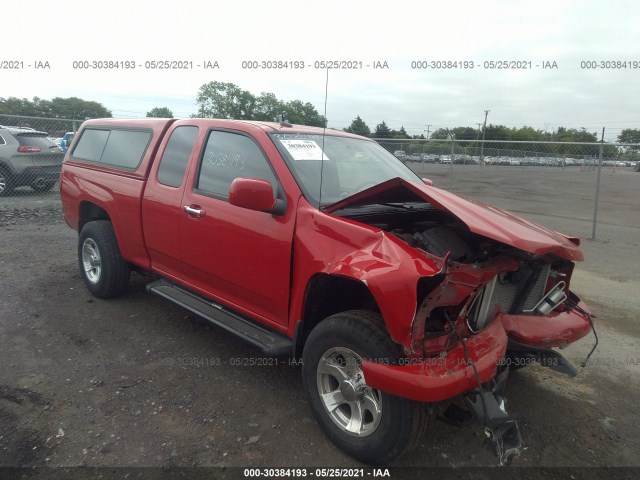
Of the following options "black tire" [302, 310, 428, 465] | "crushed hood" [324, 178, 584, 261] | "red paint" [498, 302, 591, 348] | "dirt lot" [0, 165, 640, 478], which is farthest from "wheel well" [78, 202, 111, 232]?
"red paint" [498, 302, 591, 348]

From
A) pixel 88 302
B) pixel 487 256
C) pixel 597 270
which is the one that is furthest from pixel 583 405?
pixel 88 302

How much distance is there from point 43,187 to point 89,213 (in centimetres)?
864

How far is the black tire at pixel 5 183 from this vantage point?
1173 centimetres

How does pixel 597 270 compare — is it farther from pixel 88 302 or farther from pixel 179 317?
pixel 88 302

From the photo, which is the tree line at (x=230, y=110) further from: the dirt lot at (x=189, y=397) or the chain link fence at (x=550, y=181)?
the dirt lot at (x=189, y=397)

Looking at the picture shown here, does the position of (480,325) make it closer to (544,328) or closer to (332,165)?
(544,328)

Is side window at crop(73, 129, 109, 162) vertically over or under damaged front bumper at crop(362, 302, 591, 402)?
over

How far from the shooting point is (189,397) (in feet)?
11.0

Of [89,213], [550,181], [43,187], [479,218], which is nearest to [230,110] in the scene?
[43,187]

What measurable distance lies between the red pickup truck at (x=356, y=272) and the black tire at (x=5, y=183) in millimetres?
9433

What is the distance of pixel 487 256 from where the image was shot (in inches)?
109

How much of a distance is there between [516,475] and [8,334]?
416cm

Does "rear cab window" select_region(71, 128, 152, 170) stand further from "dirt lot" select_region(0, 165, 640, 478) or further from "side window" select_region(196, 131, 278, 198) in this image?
"dirt lot" select_region(0, 165, 640, 478)

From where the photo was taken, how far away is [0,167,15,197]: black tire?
462 inches
